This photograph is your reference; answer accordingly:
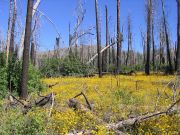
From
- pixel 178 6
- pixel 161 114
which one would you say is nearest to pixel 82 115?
pixel 161 114

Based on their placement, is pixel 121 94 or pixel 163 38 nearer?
pixel 121 94

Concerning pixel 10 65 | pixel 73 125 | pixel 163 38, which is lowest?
pixel 73 125

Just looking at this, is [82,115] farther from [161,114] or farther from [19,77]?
[19,77]

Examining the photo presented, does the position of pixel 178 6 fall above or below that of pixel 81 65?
above

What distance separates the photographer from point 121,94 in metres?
14.8

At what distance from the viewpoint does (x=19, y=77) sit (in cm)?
2083

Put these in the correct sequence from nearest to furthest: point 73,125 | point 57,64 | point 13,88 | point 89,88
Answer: point 73,125
point 13,88
point 89,88
point 57,64

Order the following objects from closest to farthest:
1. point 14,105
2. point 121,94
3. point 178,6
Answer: point 14,105, point 121,94, point 178,6

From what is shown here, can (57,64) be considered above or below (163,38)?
below

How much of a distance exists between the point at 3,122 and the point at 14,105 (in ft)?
10.8

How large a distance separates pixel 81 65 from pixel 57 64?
197 centimetres

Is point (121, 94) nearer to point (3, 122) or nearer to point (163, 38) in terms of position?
point (3, 122)

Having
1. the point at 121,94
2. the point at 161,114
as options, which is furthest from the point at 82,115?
the point at 121,94

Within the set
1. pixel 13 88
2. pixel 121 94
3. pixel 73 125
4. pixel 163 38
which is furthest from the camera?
pixel 163 38
